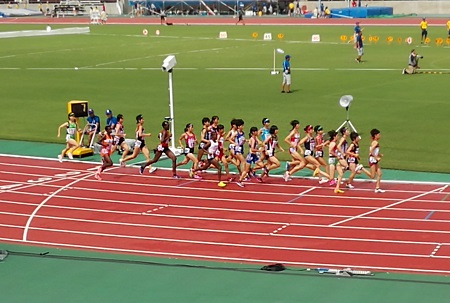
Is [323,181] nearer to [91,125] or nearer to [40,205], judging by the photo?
[40,205]

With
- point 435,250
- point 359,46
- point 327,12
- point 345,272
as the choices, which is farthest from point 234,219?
point 327,12

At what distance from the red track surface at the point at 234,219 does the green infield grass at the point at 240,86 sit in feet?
14.6

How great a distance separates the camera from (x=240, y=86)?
4328 centimetres

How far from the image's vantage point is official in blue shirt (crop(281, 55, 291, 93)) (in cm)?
3969

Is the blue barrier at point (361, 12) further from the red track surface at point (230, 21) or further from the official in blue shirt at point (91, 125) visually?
the official in blue shirt at point (91, 125)

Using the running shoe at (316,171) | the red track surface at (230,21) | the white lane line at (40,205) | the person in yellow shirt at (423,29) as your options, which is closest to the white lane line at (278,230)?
the running shoe at (316,171)

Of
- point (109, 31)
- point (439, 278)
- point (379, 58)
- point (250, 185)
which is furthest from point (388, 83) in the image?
point (109, 31)

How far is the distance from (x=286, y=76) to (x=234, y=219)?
20228mm

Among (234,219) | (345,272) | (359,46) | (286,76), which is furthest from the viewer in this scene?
(359,46)

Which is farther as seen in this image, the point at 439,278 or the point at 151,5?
the point at 151,5

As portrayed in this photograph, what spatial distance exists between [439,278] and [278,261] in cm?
308

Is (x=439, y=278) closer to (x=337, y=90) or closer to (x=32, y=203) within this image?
(x=32, y=203)

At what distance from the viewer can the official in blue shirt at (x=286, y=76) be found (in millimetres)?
39688

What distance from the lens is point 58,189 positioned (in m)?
24.0
